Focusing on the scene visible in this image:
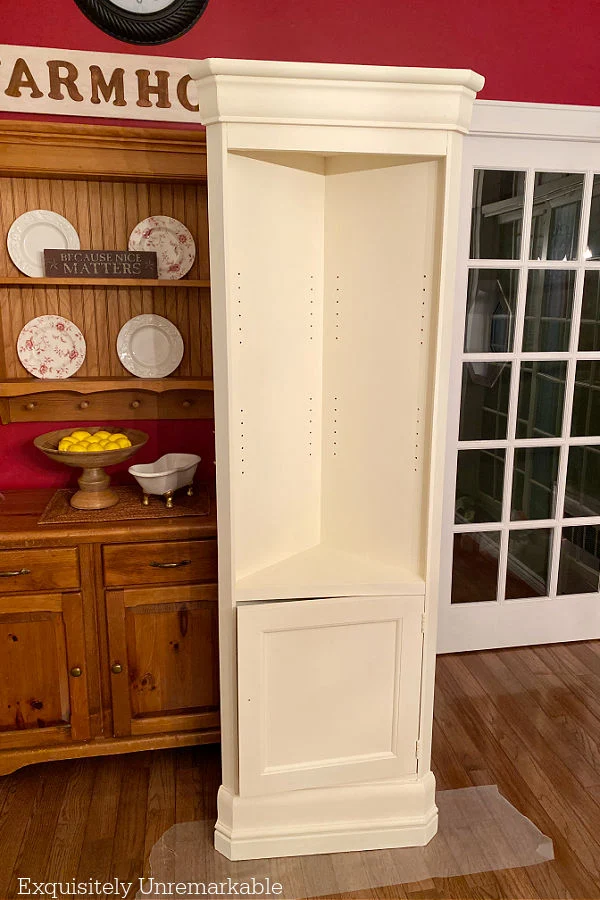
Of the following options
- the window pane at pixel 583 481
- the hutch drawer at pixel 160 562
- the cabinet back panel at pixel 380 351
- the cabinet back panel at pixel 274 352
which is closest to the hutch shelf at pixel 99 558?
the hutch drawer at pixel 160 562

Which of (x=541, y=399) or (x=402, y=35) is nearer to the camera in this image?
(x=402, y=35)

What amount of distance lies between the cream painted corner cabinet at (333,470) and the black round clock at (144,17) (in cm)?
87

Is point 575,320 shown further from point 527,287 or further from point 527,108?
point 527,108

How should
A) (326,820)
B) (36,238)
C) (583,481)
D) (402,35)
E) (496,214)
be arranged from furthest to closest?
(583,481), (496,214), (402,35), (36,238), (326,820)

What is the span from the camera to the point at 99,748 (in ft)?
7.50

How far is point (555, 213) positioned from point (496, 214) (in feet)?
0.82

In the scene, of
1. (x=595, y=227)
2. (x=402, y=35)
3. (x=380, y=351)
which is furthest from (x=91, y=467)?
(x=595, y=227)

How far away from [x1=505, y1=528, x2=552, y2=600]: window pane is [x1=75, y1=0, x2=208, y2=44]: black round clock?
2.32m

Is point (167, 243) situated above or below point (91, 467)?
above

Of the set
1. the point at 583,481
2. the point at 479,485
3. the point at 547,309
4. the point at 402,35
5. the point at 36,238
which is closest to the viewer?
the point at 36,238

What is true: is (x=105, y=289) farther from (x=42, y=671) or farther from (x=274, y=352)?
(x=42, y=671)

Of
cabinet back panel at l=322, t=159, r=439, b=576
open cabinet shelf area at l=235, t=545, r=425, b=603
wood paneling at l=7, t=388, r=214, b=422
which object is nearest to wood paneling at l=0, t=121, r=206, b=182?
cabinet back panel at l=322, t=159, r=439, b=576

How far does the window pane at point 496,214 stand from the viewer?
111 inches

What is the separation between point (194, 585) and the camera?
2264mm
